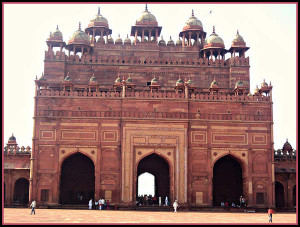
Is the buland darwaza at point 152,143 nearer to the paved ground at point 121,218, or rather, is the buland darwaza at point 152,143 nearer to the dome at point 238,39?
the dome at point 238,39

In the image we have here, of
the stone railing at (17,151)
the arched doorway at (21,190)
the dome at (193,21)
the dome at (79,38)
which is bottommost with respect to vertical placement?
the arched doorway at (21,190)

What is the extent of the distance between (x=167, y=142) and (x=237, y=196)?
503cm

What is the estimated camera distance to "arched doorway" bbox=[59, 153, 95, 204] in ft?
77.8

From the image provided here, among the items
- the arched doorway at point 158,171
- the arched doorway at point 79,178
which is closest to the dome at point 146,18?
the arched doorway at point 158,171

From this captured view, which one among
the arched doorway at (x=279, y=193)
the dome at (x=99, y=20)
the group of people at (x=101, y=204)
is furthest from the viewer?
the dome at (x=99, y=20)

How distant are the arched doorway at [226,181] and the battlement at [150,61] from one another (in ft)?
18.3

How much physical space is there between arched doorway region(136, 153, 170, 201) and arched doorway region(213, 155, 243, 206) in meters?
2.47

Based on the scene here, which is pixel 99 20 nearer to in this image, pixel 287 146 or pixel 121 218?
pixel 287 146

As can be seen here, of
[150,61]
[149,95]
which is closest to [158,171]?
[149,95]

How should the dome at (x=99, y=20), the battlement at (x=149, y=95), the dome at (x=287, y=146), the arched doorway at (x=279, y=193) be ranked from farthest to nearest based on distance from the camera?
1. the dome at (x=99, y=20)
2. the dome at (x=287, y=146)
3. the arched doorway at (x=279, y=193)
4. the battlement at (x=149, y=95)

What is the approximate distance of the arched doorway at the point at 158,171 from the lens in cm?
2430

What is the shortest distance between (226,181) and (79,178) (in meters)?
7.56

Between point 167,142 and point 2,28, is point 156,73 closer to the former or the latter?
point 167,142

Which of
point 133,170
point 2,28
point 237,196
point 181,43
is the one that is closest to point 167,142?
point 133,170
